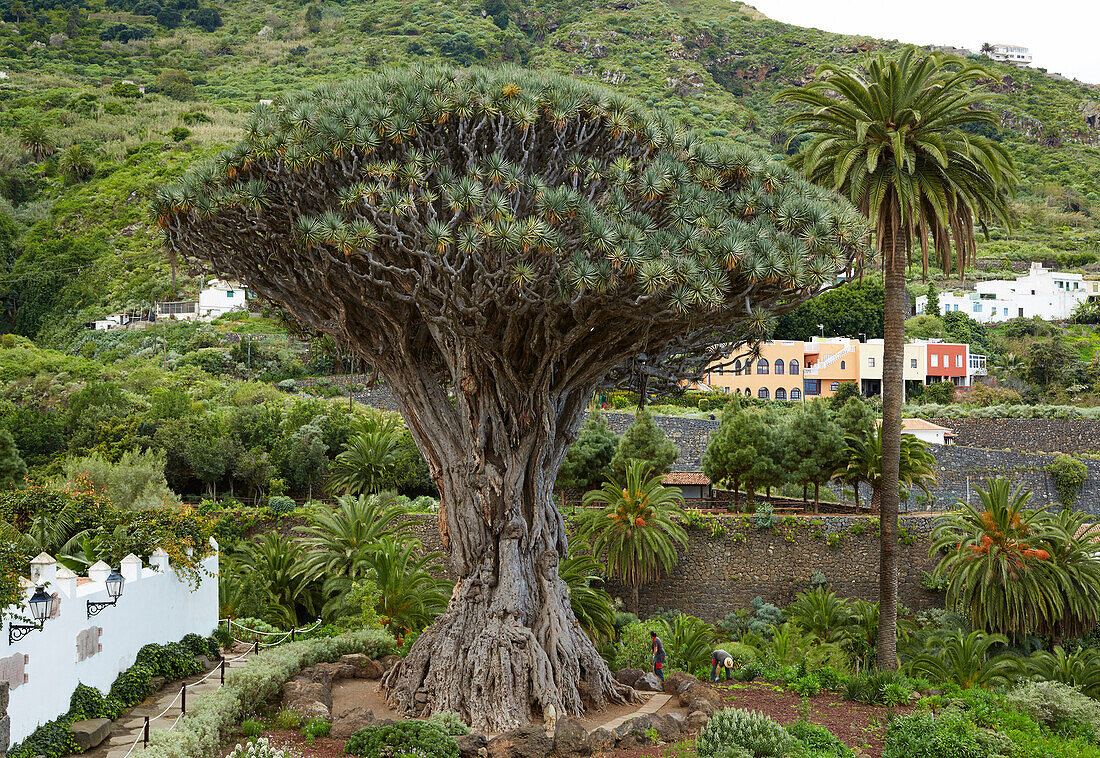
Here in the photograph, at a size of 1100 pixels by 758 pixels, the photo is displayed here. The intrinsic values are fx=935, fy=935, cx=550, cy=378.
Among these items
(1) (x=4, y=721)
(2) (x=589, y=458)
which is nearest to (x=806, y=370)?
(2) (x=589, y=458)

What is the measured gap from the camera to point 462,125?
11.3 meters

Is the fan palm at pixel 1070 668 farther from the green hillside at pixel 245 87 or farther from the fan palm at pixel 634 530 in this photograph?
the green hillside at pixel 245 87

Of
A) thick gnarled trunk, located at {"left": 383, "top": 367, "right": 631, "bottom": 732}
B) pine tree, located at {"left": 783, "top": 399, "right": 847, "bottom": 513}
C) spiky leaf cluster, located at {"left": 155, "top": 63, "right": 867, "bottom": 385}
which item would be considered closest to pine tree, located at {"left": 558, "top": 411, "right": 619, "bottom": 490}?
pine tree, located at {"left": 783, "top": 399, "right": 847, "bottom": 513}

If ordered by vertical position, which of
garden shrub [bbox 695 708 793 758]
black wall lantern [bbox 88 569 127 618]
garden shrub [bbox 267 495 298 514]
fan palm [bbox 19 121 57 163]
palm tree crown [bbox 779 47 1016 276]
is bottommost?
garden shrub [bbox 267 495 298 514]

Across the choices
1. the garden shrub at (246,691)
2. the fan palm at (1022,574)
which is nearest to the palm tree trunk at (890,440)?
the fan palm at (1022,574)

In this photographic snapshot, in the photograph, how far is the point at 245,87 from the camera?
285 feet

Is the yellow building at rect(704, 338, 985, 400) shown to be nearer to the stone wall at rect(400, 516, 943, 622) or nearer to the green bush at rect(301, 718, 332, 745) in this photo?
the stone wall at rect(400, 516, 943, 622)

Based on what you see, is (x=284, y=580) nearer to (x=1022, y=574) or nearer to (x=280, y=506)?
(x=280, y=506)

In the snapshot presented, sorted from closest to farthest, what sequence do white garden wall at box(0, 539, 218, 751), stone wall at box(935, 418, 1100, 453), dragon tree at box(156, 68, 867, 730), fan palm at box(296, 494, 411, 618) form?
white garden wall at box(0, 539, 218, 751), dragon tree at box(156, 68, 867, 730), fan palm at box(296, 494, 411, 618), stone wall at box(935, 418, 1100, 453)

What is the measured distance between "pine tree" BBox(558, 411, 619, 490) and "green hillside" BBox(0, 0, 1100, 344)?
3506 cm

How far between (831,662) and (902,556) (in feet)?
27.6

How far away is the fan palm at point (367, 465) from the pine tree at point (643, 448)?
23.6 feet

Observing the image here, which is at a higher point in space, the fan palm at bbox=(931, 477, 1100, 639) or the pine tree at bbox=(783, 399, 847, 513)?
the pine tree at bbox=(783, 399, 847, 513)

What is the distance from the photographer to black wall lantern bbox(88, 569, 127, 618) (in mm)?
10910
